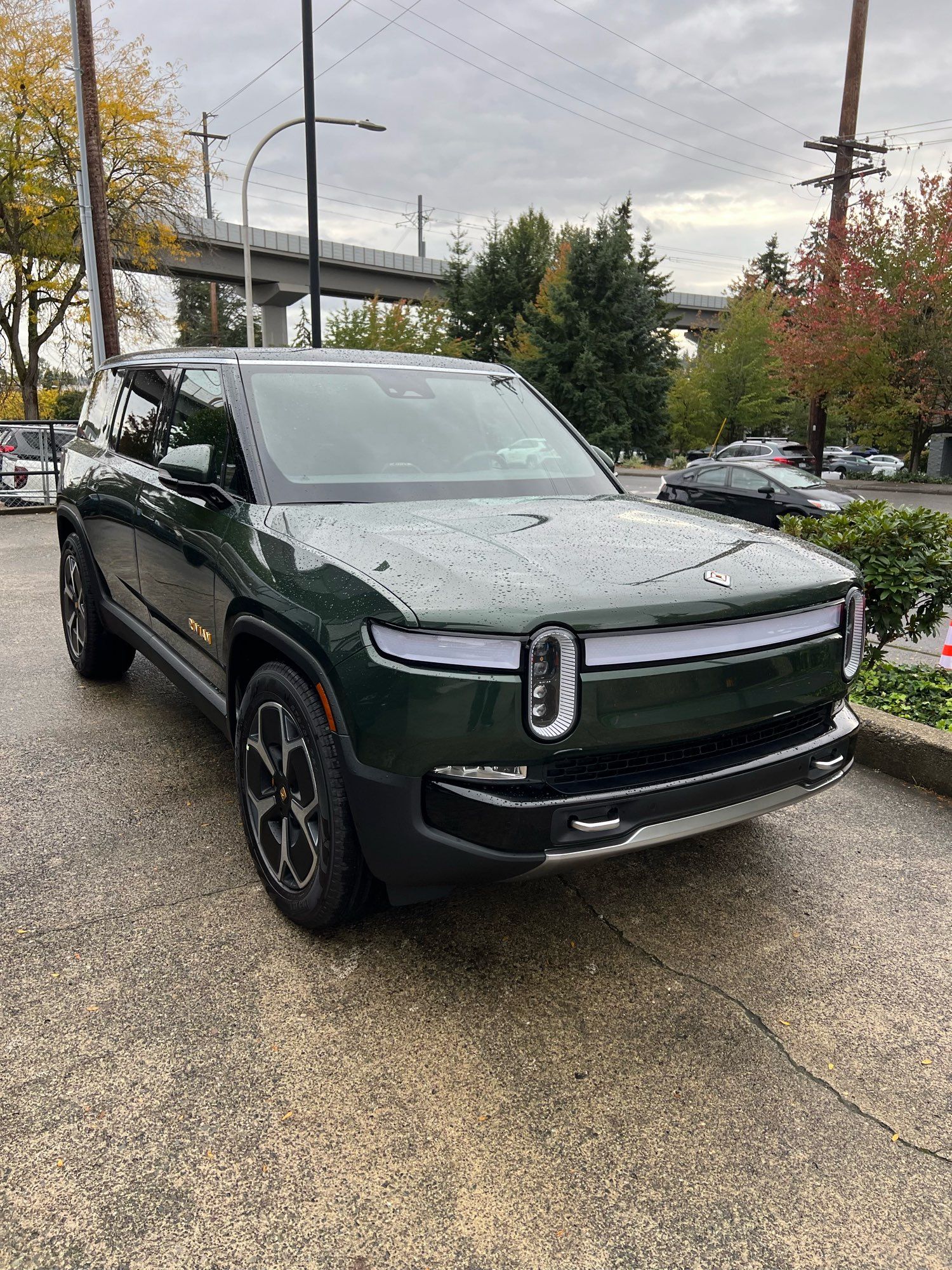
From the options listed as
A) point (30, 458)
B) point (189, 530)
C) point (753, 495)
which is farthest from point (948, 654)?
point (30, 458)

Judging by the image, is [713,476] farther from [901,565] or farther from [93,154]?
[93,154]

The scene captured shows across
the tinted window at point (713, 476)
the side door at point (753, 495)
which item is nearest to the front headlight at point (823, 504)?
the side door at point (753, 495)

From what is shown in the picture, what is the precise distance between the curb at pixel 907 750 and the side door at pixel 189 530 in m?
2.86

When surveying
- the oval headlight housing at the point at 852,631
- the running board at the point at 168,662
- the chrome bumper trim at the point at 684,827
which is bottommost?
the chrome bumper trim at the point at 684,827

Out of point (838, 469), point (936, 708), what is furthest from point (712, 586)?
point (838, 469)

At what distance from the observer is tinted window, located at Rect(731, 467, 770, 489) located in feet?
49.5

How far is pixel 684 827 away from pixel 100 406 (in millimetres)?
4279

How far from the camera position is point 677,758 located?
2480mm

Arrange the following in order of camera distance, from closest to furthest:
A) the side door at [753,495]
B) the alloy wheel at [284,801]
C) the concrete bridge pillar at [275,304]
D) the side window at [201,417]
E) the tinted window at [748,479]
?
the alloy wheel at [284,801] → the side window at [201,417] → the side door at [753,495] → the tinted window at [748,479] → the concrete bridge pillar at [275,304]

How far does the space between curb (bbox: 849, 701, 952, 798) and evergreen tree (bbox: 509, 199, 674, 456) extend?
2618cm

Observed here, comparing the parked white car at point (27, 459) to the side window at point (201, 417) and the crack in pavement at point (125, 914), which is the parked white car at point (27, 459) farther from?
the crack in pavement at point (125, 914)

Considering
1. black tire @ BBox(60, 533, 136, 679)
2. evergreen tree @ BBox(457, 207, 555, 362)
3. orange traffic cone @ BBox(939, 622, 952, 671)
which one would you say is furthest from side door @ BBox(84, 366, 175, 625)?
Result: evergreen tree @ BBox(457, 207, 555, 362)

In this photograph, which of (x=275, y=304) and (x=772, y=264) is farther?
(x=772, y=264)

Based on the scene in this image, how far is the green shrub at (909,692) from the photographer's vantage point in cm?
472
